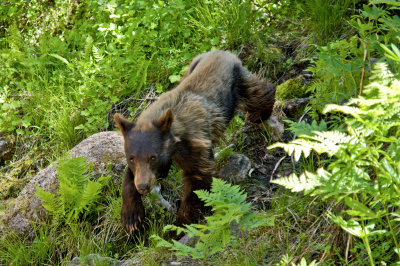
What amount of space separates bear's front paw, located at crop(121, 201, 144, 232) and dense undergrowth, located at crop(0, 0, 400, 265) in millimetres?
213

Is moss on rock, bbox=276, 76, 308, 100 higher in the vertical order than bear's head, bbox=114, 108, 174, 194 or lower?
lower

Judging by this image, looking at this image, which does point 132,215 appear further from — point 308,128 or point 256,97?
point 308,128

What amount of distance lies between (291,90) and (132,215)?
276 centimetres

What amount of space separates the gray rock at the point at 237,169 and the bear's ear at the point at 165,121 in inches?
40.7

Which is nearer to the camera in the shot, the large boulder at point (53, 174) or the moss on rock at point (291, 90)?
the large boulder at point (53, 174)

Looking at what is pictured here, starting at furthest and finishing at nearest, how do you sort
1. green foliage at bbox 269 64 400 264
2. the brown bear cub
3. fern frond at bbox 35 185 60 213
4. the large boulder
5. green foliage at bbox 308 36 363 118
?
1. the large boulder
2. fern frond at bbox 35 185 60 213
3. the brown bear cub
4. green foliage at bbox 308 36 363 118
5. green foliage at bbox 269 64 400 264

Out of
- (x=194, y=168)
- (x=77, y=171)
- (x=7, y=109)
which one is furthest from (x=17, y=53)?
(x=194, y=168)

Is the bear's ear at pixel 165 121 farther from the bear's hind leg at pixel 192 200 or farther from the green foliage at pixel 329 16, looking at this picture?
the green foliage at pixel 329 16

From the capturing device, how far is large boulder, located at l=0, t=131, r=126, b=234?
5.77m

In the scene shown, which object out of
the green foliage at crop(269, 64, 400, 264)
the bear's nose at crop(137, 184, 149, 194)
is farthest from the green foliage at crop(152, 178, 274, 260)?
the bear's nose at crop(137, 184, 149, 194)

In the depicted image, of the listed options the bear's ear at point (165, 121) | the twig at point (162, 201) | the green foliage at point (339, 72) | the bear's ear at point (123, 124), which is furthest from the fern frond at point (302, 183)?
the twig at point (162, 201)

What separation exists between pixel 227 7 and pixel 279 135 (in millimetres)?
2426

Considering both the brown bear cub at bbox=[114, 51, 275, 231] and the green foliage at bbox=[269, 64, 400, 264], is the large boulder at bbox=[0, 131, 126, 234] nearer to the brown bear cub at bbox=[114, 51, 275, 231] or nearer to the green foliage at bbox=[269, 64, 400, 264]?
the brown bear cub at bbox=[114, 51, 275, 231]

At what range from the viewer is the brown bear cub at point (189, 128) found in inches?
193
